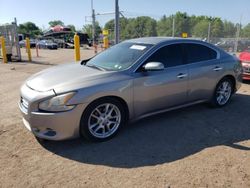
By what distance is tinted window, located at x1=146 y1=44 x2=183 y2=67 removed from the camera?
14.1 ft

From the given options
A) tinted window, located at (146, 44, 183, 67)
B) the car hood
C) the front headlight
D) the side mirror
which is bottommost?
the front headlight

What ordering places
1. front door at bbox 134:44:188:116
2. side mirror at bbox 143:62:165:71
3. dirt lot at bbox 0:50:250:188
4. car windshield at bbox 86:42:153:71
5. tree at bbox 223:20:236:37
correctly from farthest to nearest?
tree at bbox 223:20:236:37, car windshield at bbox 86:42:153:71, front door at bbox 134:44:188:116, side mirror at bbox 143:62:165:71, dirt lot at bbox 0:50:250:188

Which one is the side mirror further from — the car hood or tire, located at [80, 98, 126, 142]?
tire, located at [80, 98, 126, 142]

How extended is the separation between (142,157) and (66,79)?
5.29ft

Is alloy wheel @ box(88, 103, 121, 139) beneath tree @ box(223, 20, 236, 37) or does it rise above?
beneath

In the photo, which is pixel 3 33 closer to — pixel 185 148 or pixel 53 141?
pixel 53 141

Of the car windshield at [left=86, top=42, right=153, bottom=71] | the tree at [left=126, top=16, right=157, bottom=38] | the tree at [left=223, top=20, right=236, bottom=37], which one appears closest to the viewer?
the car windshield at [left=86, top=42, right=153, bottom=71]

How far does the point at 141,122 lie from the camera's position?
4578 millimetres

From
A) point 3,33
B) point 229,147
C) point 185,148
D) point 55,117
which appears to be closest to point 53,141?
point 55,117

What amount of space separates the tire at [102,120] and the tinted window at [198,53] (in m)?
1.80

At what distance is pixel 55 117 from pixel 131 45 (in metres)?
2.11

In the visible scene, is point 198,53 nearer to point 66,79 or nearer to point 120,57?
point 120,57

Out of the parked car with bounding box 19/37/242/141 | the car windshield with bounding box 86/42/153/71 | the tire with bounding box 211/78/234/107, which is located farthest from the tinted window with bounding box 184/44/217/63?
the car windshield with bounding box 86/42/153/71

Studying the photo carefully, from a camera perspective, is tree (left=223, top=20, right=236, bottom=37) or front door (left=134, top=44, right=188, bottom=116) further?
tree (left=223, top=20, right=236, bottom=37)
